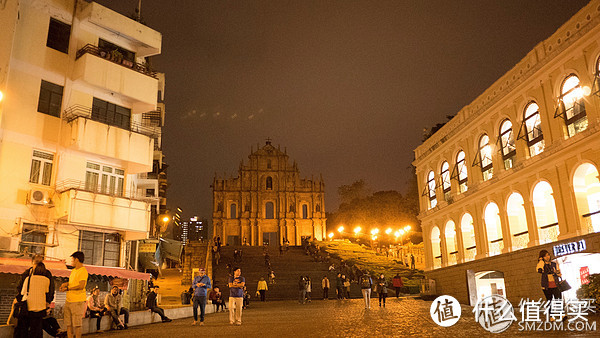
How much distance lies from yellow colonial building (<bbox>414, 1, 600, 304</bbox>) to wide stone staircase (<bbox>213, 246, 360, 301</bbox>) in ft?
30.0

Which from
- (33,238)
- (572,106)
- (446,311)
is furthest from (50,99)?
(572,106)

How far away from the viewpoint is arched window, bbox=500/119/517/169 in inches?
910

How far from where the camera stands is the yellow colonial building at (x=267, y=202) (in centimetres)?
6719

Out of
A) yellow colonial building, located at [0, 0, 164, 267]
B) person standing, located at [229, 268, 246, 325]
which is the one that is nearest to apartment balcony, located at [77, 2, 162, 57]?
yellow colonial building, located at [0, 0, 164, 267]

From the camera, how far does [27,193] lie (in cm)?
1844

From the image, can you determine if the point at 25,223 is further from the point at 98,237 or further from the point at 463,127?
the point at 463,127

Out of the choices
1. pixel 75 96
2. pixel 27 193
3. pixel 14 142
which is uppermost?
pixel 75 96

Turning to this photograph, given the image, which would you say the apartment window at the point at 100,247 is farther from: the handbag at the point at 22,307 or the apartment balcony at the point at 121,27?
the handbag at the point at 22,307

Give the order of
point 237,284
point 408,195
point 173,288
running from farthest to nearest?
point 408,195 < point 173,288 < point 237,284

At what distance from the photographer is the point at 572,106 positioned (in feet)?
62.1

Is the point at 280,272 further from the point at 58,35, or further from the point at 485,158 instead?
the point at 58,35

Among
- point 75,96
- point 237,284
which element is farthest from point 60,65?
point 237,284

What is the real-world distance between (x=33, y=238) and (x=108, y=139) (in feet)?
16.6

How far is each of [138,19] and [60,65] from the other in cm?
613
